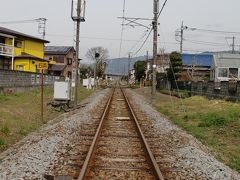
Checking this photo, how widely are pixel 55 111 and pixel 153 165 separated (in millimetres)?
14039

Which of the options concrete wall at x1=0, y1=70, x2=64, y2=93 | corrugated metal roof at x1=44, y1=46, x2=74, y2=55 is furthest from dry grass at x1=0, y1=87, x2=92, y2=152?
corrugated metal roof at x1=44, y1=46, x2=74, y2=55

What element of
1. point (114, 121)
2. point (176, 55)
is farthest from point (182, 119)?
point (176, 55)

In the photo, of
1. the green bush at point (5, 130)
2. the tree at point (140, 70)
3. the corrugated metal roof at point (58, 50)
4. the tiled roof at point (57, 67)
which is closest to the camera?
the green bush at point (5, 130)

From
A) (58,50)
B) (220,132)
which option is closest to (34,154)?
(220,132)

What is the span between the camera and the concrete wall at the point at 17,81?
2585 cm

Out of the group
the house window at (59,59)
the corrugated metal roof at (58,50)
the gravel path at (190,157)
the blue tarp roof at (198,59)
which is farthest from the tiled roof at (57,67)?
the gravel path at (190,157)

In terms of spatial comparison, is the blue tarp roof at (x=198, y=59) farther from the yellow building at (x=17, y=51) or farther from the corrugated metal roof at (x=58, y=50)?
the yellow building at (x=17, y=51)

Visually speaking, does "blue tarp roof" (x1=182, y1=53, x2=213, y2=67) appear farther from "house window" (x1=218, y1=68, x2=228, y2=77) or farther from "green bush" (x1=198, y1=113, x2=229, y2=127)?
"green bush" (x1=198, y1=113, x2=229, y2=127)

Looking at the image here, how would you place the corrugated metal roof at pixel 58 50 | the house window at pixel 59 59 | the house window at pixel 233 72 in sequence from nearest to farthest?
the house window at pixel 233 72 < the house window at pixel 59 59 < the corrugated metal roof at pixel 58 50

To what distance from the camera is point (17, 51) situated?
50.3 meters

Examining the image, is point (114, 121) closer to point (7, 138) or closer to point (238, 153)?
point (7, 138)

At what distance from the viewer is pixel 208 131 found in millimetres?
14398

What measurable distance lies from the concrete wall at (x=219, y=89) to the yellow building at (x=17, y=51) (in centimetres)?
1871

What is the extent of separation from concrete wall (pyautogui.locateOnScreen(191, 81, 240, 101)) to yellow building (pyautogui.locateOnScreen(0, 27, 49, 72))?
737 inches
